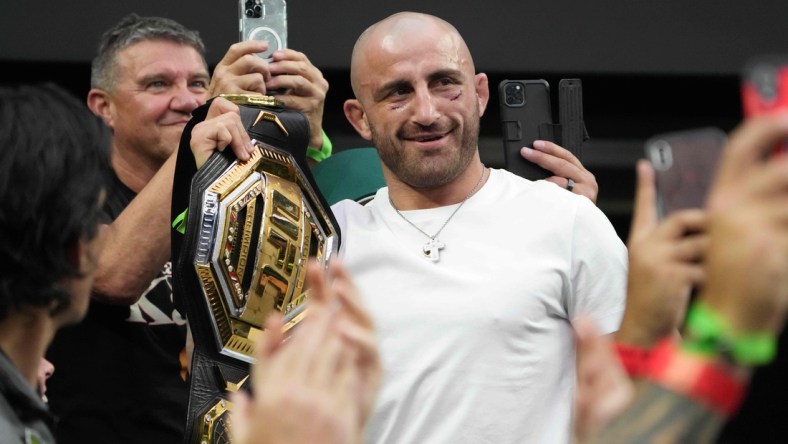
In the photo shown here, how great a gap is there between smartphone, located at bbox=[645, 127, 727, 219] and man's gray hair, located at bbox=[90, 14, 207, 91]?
1.89 m

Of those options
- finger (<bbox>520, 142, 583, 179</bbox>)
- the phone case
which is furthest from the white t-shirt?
the phone case

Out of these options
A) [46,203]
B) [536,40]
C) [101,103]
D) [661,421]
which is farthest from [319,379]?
[536,40]

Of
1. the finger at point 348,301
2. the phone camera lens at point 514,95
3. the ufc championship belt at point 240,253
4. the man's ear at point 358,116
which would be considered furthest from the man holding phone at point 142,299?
the finger at point 348,301

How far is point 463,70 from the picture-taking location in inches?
79.2

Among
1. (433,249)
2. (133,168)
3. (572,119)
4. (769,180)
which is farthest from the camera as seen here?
(133,168)

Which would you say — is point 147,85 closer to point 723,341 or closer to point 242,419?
point 242,419

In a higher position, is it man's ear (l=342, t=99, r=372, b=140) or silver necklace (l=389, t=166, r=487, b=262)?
man's ear (l=342, t=99, r=372, b=140)

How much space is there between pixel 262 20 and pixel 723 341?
149 centimetres

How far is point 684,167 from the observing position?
914mm

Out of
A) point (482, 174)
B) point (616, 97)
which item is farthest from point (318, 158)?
point (616, 97)

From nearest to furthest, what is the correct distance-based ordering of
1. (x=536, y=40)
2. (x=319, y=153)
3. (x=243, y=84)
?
1. (x=243, y=84)
2. (x=319, y=153)
3. (x=536, y=40)

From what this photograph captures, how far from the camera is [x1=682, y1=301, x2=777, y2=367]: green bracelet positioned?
805 mm

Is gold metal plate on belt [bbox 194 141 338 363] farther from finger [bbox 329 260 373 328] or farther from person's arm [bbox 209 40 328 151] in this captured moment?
finger [bbox 329 260 373 328]

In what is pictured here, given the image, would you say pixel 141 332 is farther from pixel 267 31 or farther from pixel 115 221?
pixel 267 31
